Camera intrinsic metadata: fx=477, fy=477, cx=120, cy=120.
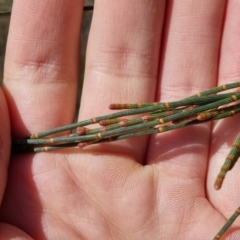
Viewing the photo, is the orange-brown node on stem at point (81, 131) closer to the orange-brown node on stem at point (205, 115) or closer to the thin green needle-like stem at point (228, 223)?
the orange-brown node on stem at point (205, 115)

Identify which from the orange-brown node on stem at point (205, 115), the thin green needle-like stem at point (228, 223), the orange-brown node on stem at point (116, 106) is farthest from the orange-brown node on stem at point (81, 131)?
the thin green needle-like stem at point (228, 223)

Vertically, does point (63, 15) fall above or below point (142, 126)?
above

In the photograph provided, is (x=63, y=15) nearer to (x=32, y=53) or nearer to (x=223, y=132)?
(x=32, y=53)

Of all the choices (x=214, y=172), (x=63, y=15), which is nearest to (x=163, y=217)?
(x=214, y=172)

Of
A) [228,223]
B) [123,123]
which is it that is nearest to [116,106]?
[123,123]

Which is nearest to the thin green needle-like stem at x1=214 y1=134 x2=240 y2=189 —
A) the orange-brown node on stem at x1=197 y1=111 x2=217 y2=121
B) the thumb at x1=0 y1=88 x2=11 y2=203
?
the orange-brown node on stem at x1=197 y1=111 x2=217 y2=121
